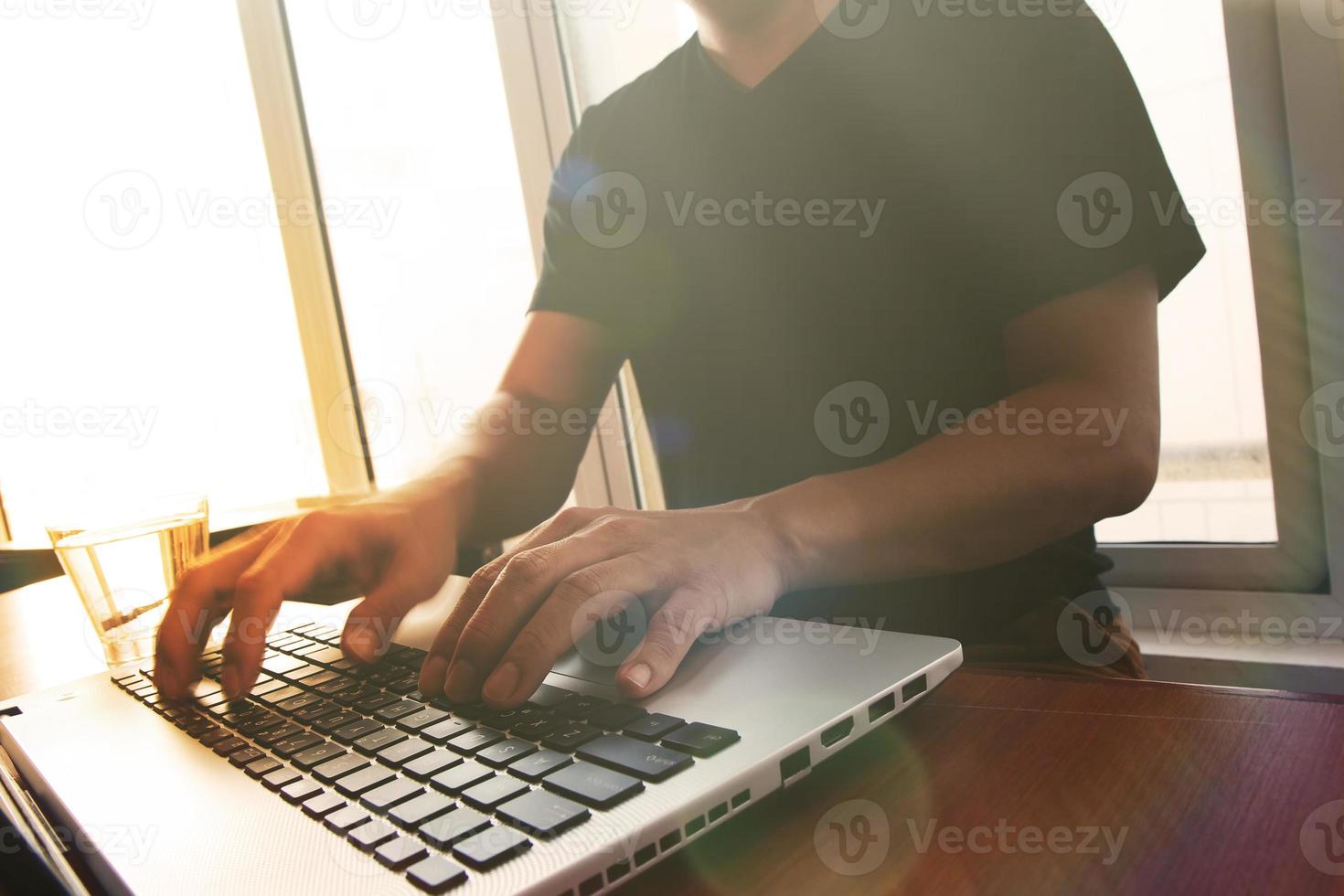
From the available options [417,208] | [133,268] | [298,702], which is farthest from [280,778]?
[133,268]

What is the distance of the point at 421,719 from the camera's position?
1.33 feet

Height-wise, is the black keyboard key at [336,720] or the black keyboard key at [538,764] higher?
the black keyboard key at [538,764]

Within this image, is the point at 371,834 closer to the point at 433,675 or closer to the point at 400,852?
the point at 400,852

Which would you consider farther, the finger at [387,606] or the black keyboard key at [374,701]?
the finger at [387,606]

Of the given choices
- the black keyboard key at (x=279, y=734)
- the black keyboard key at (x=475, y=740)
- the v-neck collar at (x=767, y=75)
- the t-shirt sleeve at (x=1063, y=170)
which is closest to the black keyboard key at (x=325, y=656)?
the black keyboard key at (x=279, y=734)

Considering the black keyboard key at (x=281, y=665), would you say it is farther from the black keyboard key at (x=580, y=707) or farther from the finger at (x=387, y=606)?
the black keyboard key at (x=580, y=707)

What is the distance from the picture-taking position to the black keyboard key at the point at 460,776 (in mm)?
320

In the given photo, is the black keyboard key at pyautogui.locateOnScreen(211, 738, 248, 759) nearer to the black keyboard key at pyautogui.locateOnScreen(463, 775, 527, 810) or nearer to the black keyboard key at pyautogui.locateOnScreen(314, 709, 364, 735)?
the black keyboard key at pyautogui.locateOnScreen(314, 709, 364, 735)

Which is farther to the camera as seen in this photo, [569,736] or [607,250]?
[607,250]

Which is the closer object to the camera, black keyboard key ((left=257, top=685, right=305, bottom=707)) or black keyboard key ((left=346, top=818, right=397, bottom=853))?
black keyboard key ((left=346, top=818, right=397, bottom=853))

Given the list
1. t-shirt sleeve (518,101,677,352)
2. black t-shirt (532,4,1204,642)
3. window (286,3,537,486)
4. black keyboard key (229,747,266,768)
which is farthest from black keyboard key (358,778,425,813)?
window (286,3,537,486)

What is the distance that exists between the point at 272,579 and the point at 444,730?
25cm

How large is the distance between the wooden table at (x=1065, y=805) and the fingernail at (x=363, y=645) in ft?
0.96

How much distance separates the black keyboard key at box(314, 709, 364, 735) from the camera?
42 cm
